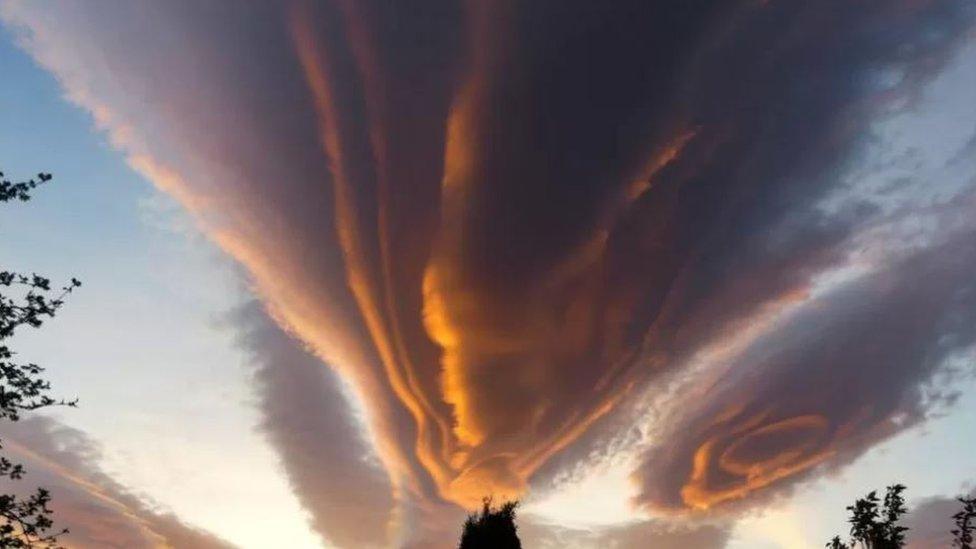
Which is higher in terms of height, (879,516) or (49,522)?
(879,516)

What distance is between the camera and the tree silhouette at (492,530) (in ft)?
129

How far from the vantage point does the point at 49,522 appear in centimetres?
2381

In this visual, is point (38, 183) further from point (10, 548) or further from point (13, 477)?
point (10, 548)

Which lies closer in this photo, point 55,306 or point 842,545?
point 55,306

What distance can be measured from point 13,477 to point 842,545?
1623 inches

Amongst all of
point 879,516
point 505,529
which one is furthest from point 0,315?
point 879,516

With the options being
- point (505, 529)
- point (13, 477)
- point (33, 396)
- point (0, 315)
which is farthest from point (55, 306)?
point (505, 529)

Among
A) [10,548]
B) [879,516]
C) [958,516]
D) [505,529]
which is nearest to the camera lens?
[10,548]

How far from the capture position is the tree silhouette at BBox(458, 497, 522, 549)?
39.4 meters

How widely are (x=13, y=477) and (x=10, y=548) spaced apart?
249 cm

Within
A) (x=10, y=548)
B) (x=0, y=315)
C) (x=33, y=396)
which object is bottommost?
(x=10, y=548)

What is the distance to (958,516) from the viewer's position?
106 feet

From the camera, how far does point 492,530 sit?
39688mm

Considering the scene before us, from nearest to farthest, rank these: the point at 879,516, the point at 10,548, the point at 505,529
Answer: the point at 10,548, the point at 879,516, the point at 505,529
